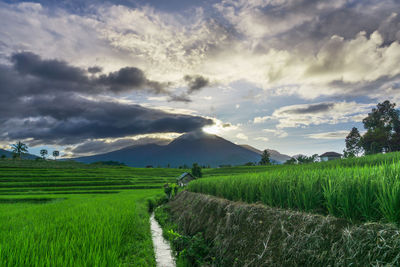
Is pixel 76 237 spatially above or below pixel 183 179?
above

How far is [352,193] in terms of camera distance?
3500mm

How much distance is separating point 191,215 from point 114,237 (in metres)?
Result: 5.20

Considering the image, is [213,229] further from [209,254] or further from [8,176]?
[8,176]

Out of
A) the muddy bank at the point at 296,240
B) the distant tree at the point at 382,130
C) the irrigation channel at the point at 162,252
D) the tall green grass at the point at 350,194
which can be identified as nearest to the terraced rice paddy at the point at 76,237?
the irrigation channel at the point at 162,252

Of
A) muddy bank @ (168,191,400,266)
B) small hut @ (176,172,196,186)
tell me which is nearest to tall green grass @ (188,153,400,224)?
muddy bank @ (168,191,400,266)

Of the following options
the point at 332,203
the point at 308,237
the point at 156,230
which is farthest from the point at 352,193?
the point at 156,230

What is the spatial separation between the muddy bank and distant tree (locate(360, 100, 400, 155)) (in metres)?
60.9

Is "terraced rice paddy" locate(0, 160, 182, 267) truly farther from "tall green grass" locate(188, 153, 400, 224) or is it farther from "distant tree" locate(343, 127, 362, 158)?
"distant tree" locate(343, 127, 362, 158)

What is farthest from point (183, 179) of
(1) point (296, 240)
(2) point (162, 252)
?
(1) point (296, 240)

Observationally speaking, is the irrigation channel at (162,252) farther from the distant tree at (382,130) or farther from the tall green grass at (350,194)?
the distant tree at (382,130)

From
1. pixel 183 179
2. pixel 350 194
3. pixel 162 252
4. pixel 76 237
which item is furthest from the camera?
pixel 183 179

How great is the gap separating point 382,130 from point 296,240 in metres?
71.5

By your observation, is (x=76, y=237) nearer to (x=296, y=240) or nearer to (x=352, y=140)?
(x=296, y=240)

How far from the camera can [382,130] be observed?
56188 millimetres
